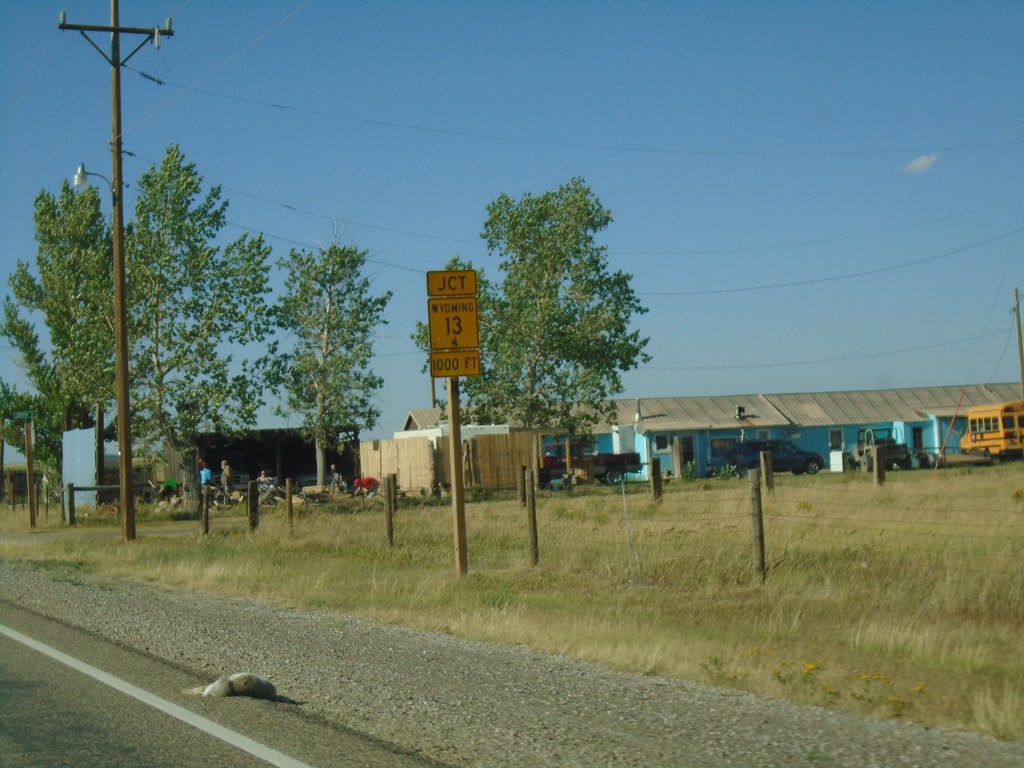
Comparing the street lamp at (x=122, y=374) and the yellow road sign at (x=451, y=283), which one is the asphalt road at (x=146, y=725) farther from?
the street lamp at (x=122, y=374)

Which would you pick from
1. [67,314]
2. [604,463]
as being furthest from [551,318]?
[67,314]

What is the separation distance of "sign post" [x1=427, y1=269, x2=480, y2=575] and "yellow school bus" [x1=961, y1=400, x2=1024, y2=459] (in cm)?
3367

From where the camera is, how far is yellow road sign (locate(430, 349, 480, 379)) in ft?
47.3

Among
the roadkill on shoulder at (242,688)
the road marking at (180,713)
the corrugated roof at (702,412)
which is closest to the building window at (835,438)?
the corrugated roof at (702,412)

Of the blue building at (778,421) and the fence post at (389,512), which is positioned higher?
the blue building at (778,421)

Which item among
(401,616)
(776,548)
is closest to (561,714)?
(401,616)

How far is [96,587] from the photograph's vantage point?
15.2 m

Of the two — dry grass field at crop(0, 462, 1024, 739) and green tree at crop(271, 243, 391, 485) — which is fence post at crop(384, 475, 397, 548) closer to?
dry grass field at crop(0, 462, 1024, 739)

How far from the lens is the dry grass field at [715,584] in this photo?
7.88 m

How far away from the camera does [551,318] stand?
1620 inches

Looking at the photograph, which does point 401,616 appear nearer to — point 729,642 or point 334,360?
point 729,642

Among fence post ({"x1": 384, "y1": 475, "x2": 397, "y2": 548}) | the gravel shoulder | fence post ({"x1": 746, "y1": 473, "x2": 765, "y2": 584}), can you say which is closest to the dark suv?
fence post ({"x1": 384, "y1": 475, "x2": 397, "y2": 548})

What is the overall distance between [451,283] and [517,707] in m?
8.42

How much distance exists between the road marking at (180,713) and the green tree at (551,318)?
105 ft
